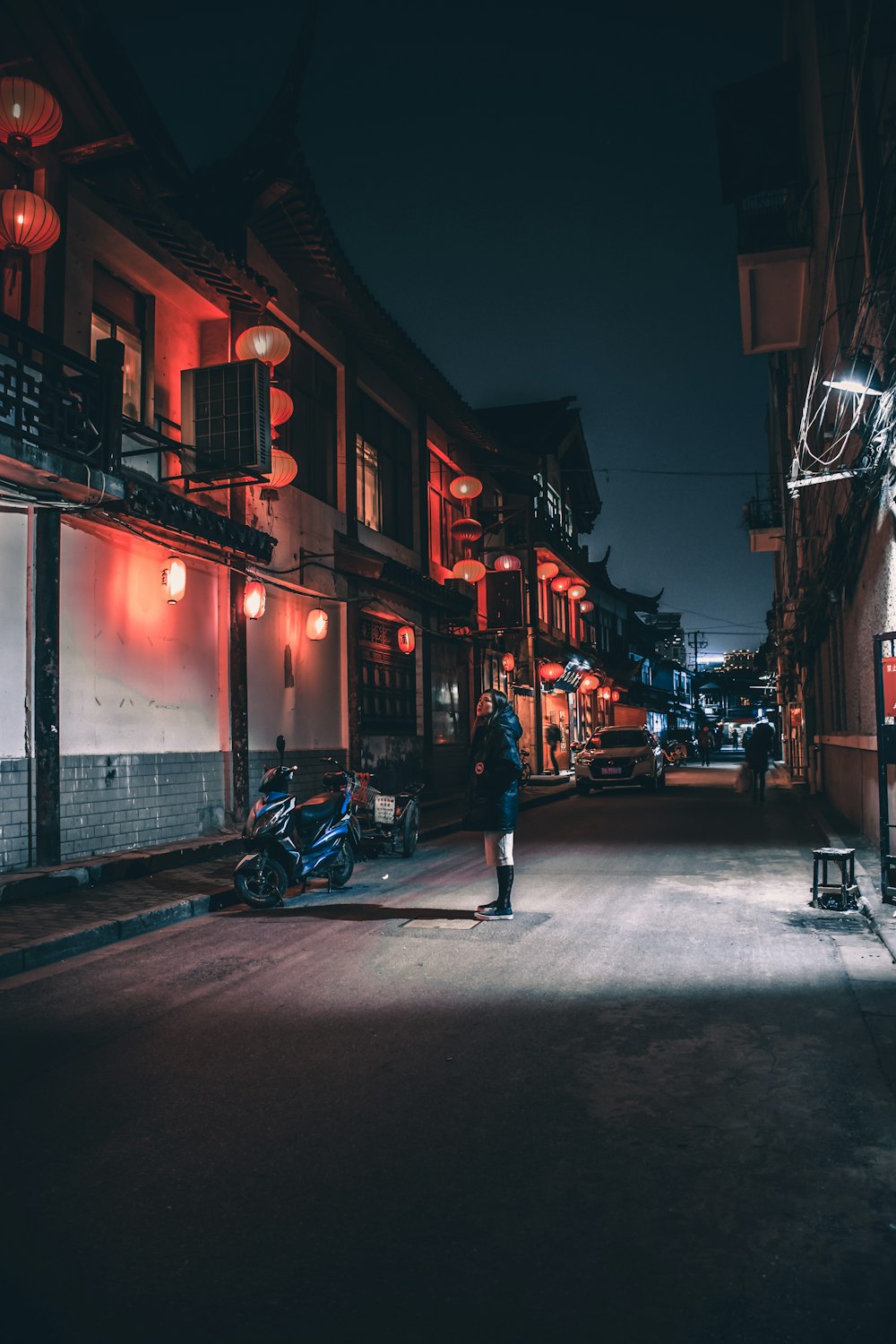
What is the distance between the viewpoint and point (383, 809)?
1316 cm

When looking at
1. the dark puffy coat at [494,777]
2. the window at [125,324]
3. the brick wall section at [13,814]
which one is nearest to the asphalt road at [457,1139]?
the dark puffy coat at [494,777]

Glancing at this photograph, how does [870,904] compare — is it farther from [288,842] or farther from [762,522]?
[762,522]

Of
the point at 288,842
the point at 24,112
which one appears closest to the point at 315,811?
the point at 288,842

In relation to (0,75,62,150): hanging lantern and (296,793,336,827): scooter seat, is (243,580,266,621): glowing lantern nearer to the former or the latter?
(296,793,336,827): scooter seat

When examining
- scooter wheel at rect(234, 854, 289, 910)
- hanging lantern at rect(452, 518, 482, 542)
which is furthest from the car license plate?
hanging lantern at rect(452, 518, 482, 542)

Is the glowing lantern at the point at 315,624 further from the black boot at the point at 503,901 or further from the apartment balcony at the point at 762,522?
the apartment balcony at the point at 762,522

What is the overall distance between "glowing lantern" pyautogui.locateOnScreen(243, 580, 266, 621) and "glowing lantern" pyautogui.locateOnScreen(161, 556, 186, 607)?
6.46 feet

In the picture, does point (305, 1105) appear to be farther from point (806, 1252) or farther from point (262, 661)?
point (262, 661)

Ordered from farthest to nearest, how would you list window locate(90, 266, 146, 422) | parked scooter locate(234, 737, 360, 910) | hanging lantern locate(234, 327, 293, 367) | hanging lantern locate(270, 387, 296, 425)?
hanging lantern locate(270, 387, 296, 425), hanging lantern locate(234, 327, 293, 367), window locate(90, 266, 146, 422), parked scooter locate(234, 737, 360, 910)

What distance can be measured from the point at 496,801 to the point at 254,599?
22.3 feet

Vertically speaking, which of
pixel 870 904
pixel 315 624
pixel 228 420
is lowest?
pixel 870 904

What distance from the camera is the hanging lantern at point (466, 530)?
85.8 feet

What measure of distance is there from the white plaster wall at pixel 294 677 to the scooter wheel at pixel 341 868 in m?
4.57

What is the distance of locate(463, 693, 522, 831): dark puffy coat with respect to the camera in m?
8.88
